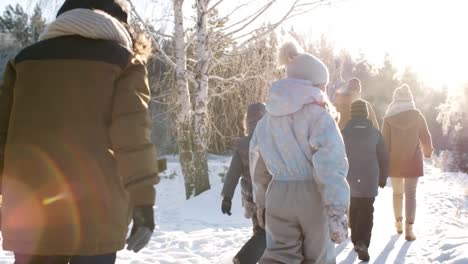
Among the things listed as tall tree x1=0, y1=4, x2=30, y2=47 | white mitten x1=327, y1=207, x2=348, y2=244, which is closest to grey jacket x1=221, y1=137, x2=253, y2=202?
white mitten x1=327, y1=207, x2=348, y2=244

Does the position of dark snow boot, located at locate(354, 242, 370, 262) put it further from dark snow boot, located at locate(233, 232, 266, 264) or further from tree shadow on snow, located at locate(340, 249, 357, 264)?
dark snow boot, located at locate(233, 232, 266, 264)

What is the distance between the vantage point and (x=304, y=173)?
3510 mm

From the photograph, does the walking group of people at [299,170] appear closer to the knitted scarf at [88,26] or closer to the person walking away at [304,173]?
the person walking away at [304,173]

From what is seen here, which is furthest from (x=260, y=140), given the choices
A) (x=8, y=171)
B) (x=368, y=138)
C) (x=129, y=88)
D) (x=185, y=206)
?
(x=185, y=206)

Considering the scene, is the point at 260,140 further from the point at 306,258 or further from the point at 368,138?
the point at 368,138

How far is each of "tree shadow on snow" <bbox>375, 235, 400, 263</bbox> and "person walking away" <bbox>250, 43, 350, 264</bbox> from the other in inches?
90.2

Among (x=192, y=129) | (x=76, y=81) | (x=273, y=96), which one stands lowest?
(x=192, y=129)

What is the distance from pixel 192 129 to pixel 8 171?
898cm

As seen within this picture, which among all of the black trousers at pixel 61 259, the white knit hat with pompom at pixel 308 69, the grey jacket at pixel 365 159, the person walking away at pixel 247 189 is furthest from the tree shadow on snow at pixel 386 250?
the black trousers at pixel 61 259

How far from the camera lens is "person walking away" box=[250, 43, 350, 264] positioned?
3.35m

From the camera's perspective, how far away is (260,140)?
3.82 metres

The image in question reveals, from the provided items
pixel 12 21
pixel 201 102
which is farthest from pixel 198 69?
pixel 12 21

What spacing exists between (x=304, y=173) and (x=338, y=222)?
0.39 meters

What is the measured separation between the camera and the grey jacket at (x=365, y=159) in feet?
19.1
